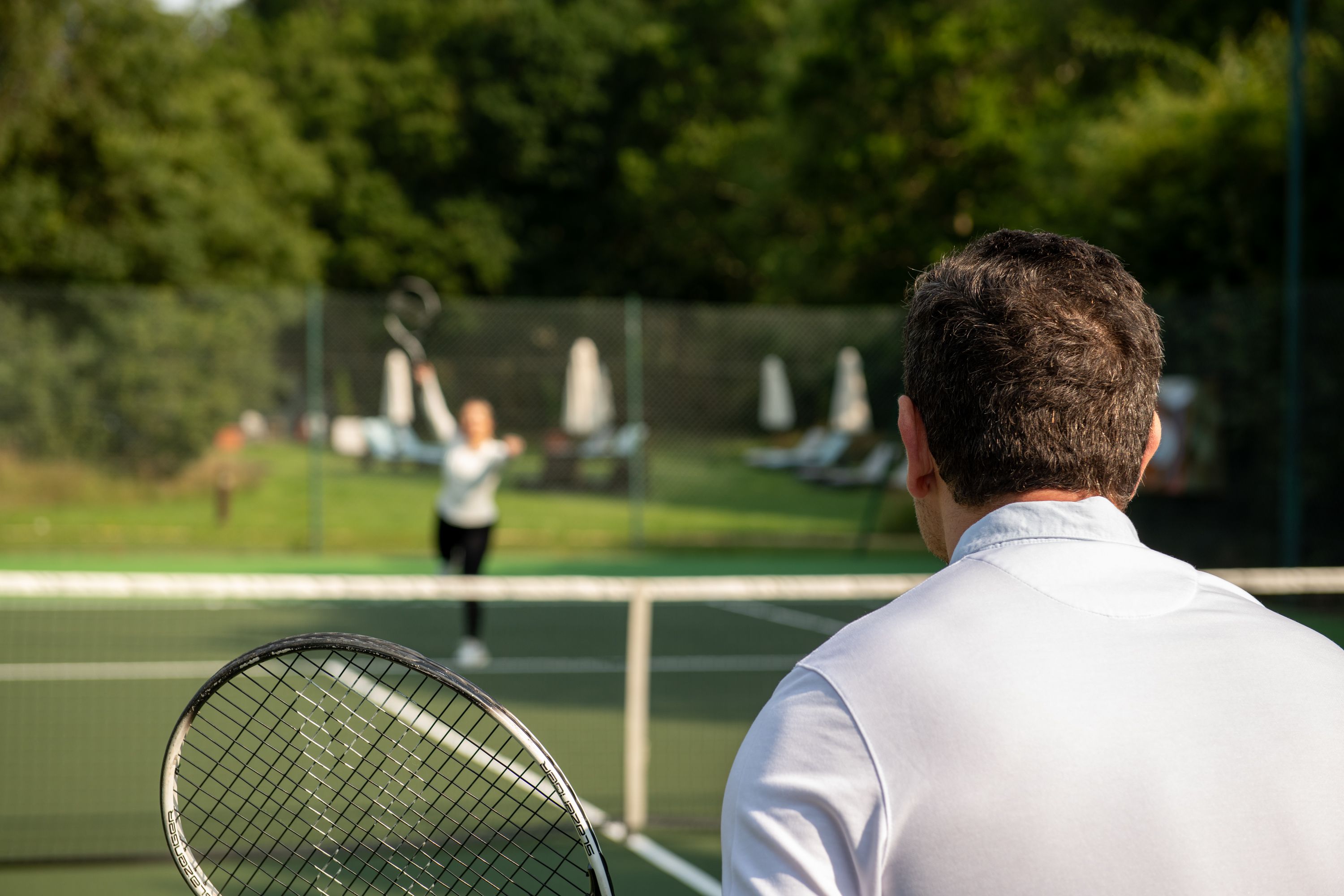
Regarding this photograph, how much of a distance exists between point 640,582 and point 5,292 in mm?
11798

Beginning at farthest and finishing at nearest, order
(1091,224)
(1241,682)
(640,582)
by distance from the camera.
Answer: (1091,224) → (640,582) → (1241,682)

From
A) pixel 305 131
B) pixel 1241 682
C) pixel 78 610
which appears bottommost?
pixel 78 610

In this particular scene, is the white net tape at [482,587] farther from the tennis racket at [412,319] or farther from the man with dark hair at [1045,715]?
the tennis racket at [412,319]

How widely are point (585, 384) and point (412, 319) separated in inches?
96.4

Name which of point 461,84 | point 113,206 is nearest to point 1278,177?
point 113,206

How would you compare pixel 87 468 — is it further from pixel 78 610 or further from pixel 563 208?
pixel 563 208

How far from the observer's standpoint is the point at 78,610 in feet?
35.1

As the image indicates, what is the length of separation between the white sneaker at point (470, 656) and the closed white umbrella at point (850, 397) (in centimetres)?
884

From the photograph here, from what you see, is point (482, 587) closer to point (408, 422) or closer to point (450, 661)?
point (450, 661)

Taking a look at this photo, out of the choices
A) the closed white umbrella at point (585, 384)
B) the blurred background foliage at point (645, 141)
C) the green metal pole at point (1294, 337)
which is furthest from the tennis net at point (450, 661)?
the blurred background foliage at point (645, 141)

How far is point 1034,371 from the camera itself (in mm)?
1073

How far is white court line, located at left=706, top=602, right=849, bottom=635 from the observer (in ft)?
34.3

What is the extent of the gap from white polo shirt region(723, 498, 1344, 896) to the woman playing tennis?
7580mm

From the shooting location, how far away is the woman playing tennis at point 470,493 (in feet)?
A: 27.9
